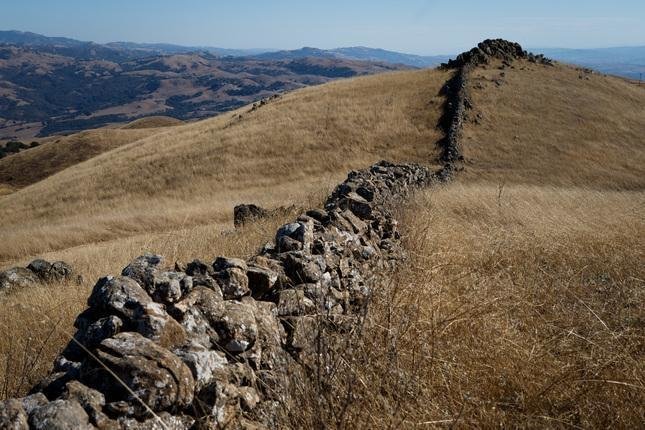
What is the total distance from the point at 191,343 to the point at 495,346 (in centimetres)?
245

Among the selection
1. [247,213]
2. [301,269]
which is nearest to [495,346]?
[301,269]

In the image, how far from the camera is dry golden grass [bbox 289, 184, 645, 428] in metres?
3.25

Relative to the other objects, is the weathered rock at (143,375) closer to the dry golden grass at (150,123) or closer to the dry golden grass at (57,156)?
the dry golden grass at (57,156)

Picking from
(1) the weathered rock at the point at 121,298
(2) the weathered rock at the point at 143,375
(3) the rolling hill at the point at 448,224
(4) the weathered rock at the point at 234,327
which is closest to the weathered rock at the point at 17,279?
(3) the rolling hill at the point at 448,224

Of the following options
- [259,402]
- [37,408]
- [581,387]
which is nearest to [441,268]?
[581,387]

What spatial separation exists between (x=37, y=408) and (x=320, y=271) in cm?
282

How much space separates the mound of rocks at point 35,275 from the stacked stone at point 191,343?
5.45m

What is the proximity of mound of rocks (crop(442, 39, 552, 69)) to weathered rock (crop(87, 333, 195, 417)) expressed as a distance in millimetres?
41676

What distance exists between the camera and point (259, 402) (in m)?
3.25

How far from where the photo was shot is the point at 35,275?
31.4 ft

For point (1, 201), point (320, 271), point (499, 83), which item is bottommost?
point (1, 201)

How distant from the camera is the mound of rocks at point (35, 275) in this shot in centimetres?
888

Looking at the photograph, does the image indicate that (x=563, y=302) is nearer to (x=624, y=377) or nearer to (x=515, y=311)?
(x=515, y=311)

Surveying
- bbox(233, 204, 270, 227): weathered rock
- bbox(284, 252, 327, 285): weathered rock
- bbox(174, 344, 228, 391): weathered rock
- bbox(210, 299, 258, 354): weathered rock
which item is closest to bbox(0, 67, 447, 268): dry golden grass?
bbox(233, 204, 270, 227): weathered rock
